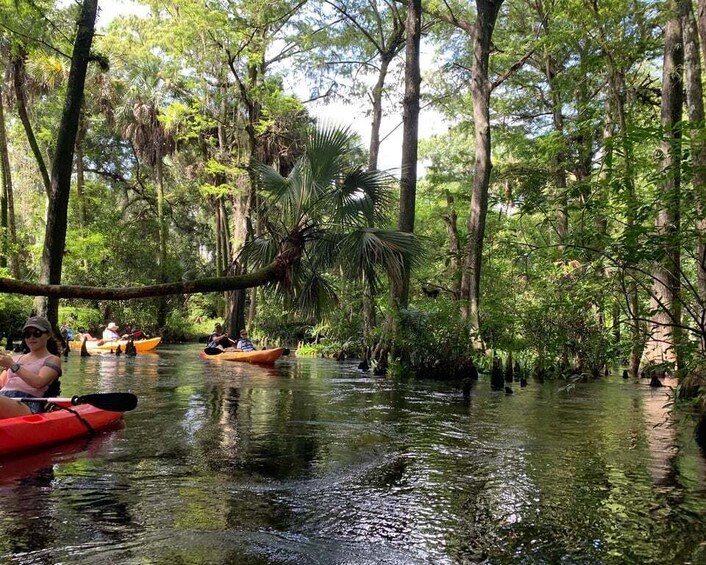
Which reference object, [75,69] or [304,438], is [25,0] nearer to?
[75,69]

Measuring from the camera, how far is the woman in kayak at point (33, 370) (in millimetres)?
6469

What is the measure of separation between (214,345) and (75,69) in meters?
13.1

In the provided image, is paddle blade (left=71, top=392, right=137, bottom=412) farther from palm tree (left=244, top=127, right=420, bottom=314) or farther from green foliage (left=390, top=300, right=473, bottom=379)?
green foliage (left=390, top=300, right=473, bottom=379)

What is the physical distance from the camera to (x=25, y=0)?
8.06m

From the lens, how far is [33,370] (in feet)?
21.6

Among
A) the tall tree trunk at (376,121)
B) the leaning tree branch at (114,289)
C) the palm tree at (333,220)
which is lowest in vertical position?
the leaning tree branch at (114,289)

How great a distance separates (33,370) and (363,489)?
12.8 ft

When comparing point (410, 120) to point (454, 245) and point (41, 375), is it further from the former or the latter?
Answer: point (41, 375)

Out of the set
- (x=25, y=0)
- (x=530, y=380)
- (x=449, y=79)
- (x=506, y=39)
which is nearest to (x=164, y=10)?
(x=449, y=79)

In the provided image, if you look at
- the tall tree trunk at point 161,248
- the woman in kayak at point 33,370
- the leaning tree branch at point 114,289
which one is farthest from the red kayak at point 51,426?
the tall tree trunk at point 161,248

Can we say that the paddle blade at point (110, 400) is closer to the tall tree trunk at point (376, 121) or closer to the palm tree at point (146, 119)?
the tall tree trunk at point (376, 121)

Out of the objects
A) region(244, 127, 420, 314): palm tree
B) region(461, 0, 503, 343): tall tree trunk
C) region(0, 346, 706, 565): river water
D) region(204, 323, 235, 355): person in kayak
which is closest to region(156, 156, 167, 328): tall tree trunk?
region(204, 323, 235, 355): person in kayak

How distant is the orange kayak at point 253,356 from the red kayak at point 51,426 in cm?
1112

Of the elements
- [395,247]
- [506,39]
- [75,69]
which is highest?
[506,39]
